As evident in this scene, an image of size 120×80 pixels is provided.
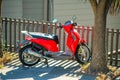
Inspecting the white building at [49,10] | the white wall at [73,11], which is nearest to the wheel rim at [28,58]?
the white building at [49,10]

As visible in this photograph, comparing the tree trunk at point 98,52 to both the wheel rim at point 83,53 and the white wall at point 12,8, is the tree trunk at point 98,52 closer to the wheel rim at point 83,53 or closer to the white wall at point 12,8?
the wheel rim at point 83,53

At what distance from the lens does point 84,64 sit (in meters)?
9.86

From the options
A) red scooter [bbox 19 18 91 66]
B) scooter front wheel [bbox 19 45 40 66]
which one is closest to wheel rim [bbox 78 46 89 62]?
red scooter [bbox 19 18 91 66]

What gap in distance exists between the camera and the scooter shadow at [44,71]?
30.0 feet

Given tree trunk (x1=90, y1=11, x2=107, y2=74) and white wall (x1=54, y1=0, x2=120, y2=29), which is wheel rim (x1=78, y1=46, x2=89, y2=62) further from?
white wall (x1=54, y1=0, x2=120, y2=29)

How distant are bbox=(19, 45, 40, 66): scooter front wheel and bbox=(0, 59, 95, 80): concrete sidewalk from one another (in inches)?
5.2

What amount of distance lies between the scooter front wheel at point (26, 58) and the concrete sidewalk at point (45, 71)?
0.43 ft

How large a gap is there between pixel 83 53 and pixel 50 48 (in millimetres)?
885

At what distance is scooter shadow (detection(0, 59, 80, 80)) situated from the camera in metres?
9.13

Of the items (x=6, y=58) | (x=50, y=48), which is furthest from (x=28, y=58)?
(x=6, y=58)

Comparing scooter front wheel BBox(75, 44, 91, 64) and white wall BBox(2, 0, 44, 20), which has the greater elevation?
white wall BBox(2, 0, 44, 20)

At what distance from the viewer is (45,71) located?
9578mm

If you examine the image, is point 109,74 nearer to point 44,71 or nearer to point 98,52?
point 98,52

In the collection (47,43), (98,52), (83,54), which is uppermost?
(47,43)
